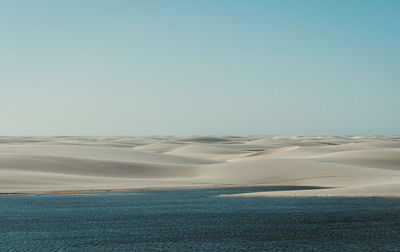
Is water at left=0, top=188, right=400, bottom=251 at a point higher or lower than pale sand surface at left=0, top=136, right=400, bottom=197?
lower

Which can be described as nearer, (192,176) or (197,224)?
(197,224)

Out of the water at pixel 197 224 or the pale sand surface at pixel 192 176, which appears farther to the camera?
the pale sand surface at pixel 192 176

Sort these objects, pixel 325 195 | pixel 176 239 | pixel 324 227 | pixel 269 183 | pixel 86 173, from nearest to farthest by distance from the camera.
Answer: pixel 176 239 → pixel 324 227 → pixel 325 195 → pixel 269 183 → pixel 86 173

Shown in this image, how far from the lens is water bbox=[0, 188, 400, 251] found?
12.7 metres

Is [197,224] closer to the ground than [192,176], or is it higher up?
closer to the ground

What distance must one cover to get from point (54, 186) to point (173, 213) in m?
11.8

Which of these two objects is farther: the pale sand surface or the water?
the pale sand surface

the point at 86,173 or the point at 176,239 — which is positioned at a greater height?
the point at 86,173

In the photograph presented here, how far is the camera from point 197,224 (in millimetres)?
15500

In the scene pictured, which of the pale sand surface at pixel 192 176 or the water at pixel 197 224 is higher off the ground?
the pale sand surface at pixel 192 176

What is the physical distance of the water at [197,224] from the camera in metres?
12.7

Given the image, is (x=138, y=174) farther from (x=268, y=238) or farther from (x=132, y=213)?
(x=268, y=238)

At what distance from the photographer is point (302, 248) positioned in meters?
12.3

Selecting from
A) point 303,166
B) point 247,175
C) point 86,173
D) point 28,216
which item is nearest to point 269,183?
point 247,175
